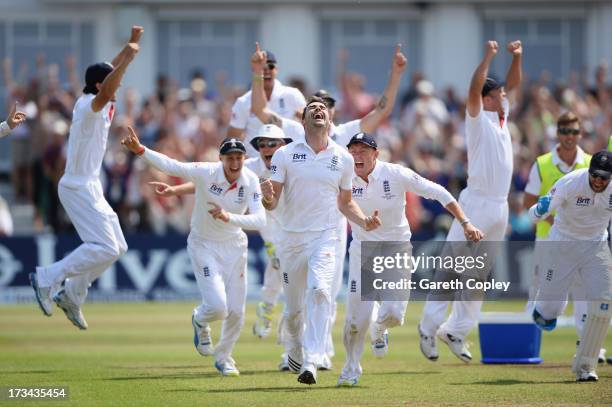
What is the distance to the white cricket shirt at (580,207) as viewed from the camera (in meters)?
13.8

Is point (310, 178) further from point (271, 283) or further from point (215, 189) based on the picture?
point (271, 283)

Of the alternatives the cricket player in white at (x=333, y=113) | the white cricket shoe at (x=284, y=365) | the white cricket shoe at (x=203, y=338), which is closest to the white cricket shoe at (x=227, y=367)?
the white cricket shoe at (x=203, y=338)

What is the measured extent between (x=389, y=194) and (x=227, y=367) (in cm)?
273

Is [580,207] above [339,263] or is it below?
above

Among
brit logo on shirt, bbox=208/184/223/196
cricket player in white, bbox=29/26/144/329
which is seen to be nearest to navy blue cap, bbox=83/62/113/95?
cricket player in white, bbox=29/26/144/329

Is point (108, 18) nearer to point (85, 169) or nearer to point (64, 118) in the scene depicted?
point (64, 118)

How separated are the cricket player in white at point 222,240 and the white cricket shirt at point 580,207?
3259 mm

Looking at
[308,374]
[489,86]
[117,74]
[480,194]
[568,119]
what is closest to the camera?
[308,374]

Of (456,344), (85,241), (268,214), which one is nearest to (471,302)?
(456,344)

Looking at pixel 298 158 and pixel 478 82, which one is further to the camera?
pixel 478 82

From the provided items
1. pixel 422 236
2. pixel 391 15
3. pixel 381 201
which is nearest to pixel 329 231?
pixel 381 201

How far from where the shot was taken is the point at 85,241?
1517 cm

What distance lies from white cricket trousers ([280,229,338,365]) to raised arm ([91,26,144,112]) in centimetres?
266

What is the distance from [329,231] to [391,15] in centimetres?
1878
